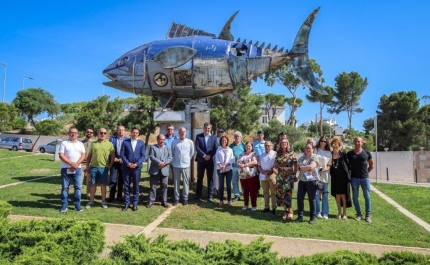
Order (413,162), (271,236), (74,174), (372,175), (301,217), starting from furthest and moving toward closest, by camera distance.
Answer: (372,175) < (413,162) < (74,174) < (301,217) < (271,236)

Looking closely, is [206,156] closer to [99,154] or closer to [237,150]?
[237,150]

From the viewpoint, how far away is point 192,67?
921cm

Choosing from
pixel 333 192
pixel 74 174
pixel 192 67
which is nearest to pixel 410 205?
pixel 333 192

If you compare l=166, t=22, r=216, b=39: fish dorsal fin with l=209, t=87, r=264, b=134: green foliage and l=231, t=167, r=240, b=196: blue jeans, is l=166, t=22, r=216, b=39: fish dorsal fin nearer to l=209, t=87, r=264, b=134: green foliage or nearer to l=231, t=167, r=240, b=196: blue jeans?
l=231, t=167, r=240, b=196: blue jeans

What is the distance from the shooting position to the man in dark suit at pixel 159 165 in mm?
7391

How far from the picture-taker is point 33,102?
50.3m

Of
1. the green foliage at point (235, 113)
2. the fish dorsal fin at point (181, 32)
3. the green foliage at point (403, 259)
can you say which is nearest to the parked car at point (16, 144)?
the green foliage at point (235, 113)

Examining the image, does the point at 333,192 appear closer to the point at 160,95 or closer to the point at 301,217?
the point at 301,217

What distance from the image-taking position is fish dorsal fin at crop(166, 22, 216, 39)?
1049 centimetres

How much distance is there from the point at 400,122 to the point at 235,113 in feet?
70.1

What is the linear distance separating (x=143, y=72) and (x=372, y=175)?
41.7 feet

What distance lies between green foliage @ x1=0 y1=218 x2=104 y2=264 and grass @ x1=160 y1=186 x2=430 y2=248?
6.88 feet

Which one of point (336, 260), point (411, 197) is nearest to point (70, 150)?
point (336, 260)

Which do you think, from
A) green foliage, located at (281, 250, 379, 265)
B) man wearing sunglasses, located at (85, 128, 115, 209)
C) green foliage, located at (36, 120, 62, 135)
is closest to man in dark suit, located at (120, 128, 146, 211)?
man wearing sunglasses, located at (85, 128, 115, 209)
